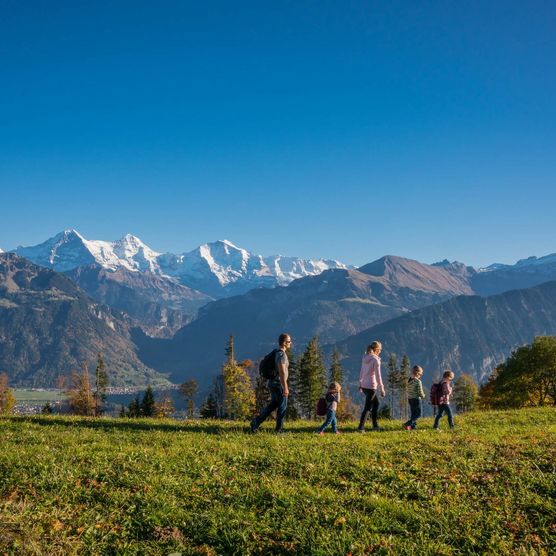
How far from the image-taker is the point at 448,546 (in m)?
7.62

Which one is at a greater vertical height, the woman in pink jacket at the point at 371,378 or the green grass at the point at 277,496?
the woman in pink jacket at the point at 371,378

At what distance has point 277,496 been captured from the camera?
31.4 ft

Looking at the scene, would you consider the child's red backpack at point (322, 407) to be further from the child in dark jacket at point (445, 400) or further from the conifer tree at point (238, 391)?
the conifer tree at point (238, 391)

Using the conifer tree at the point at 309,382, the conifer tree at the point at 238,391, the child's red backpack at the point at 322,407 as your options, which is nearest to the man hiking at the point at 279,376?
the child's red backpack at the point at 322,407

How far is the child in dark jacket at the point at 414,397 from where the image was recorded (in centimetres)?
1981

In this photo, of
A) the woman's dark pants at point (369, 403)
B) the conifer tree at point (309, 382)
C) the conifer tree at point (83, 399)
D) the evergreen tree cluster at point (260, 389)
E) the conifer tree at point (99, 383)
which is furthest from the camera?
the conifer tree at point (99, 383)

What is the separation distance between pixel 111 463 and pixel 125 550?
4086 mm

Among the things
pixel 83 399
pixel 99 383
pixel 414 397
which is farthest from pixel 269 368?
pixel 83 399

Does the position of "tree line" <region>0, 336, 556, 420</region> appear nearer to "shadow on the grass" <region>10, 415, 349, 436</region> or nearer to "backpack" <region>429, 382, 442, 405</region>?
"shadow on the grass" <region>10, 415, 349, 436</region>

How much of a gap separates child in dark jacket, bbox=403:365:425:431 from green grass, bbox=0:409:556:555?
4966mm

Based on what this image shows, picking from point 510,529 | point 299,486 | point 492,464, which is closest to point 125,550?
point 299,486

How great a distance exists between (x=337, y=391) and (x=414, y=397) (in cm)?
386

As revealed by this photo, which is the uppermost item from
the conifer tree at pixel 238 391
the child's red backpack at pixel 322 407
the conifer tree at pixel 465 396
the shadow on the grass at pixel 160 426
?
the child's red backpack at pixel 322 407

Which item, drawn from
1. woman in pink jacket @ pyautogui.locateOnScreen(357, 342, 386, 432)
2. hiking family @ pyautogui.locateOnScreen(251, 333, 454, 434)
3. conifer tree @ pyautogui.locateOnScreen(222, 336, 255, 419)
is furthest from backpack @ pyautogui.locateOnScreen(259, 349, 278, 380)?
conifer tree @ pyautogui.locateOnScreen(222, 336, 255, 419)
